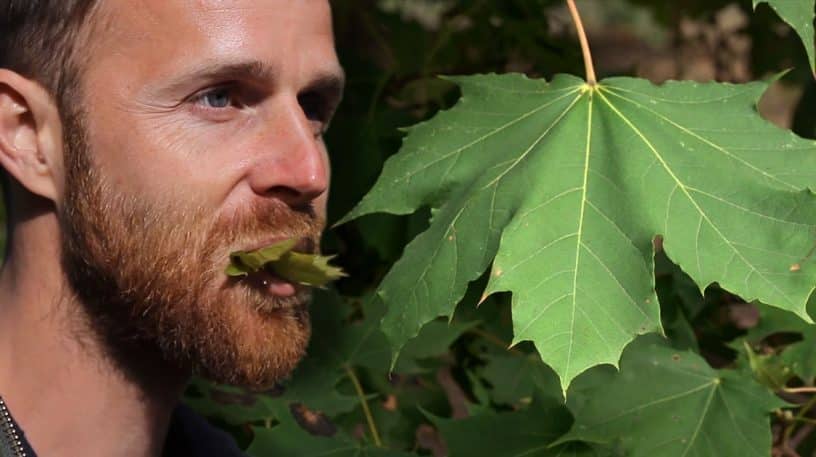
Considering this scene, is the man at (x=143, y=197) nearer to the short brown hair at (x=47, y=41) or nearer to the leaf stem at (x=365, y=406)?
the short brown hair at (x=47, y=41)

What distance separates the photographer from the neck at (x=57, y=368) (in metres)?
1.85

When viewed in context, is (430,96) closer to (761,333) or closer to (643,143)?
(761,333)

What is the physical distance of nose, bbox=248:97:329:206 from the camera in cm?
178

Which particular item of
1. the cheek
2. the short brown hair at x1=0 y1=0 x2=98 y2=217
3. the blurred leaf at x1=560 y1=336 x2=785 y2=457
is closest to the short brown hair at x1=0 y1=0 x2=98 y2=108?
the short brown hair at x1=0 y1=0 x2=98 y2=217

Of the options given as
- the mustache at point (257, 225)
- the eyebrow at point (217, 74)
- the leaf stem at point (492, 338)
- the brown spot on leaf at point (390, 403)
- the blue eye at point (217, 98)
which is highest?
the eyebrow at point (217, 74)

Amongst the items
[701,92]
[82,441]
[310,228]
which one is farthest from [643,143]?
[82,441]

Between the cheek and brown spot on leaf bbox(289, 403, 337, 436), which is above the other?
the cheek

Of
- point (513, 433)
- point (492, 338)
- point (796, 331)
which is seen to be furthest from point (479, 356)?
point (796, 331)

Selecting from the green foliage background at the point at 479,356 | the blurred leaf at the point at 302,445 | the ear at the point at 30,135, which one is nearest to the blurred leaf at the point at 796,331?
the green foliage background at the point at 479,356

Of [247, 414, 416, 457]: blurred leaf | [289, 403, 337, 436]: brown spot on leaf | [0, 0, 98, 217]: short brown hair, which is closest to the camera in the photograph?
[0, 0, 98, 217]: short brown hair

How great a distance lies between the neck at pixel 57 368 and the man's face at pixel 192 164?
54 millimetres

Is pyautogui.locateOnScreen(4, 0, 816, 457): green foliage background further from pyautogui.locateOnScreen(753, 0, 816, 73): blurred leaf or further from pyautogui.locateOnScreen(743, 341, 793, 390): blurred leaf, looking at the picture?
pyautogui.locateOnScreen(753, 0, 816, 73): blurred leaf

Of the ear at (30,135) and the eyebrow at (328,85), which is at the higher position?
the eyebrow at (328,85)

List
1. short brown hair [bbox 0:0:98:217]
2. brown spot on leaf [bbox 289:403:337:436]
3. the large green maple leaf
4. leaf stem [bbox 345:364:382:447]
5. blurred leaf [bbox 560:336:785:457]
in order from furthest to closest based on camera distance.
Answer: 1. leaf stem [bbox 345:364:382:447]
2. brown spot on leaf [bbox 289:403:337:436]
3. short brown hair [bbox 0:0:98:217]
4. blurred leaf [bbox 560:336:785:457]
5. the large green maple leaf
